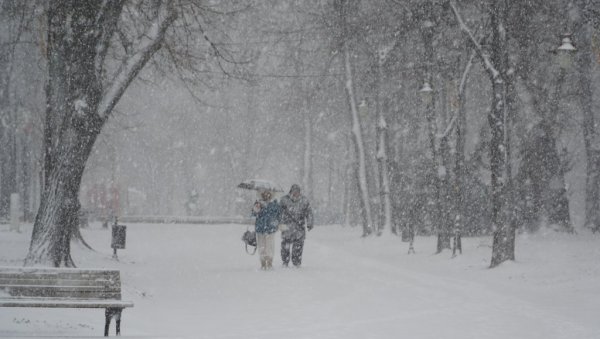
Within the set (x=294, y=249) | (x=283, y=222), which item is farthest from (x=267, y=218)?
(x=294, y=249)

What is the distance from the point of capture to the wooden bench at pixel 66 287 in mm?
7480

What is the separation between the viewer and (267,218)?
16.3 meters

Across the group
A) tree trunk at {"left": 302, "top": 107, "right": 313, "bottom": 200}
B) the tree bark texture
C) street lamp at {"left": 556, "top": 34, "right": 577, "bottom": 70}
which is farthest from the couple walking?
tree trunk at {"left": 302, "top": 107, "right": 313, "bottom": 200}

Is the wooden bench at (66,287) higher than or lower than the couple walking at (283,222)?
lower

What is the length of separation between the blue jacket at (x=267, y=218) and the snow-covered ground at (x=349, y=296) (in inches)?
37.1

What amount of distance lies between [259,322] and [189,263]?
9569 mm

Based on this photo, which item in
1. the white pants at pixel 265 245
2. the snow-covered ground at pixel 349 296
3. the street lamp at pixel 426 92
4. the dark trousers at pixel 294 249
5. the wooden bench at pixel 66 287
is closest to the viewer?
the wooden bench at pixel 66 287

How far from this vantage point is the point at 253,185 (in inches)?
703

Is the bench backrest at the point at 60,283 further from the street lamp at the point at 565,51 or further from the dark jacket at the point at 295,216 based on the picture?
the street lamp at the point at 565,51

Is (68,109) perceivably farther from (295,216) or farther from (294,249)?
(294,249)

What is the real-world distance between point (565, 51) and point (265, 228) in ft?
24.3

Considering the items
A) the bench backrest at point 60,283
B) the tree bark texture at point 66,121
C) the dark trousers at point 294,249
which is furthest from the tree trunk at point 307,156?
the bench backrest at point 60,283

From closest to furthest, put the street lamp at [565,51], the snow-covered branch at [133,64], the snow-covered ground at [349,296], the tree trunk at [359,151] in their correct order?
the snow-covered ground at [349,296] → the snow-covered branch at [133,64] → the street lamp at [565,51] → the tree trunk at [359,151]

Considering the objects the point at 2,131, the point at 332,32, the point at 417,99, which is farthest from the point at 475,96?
the point at 2,131
